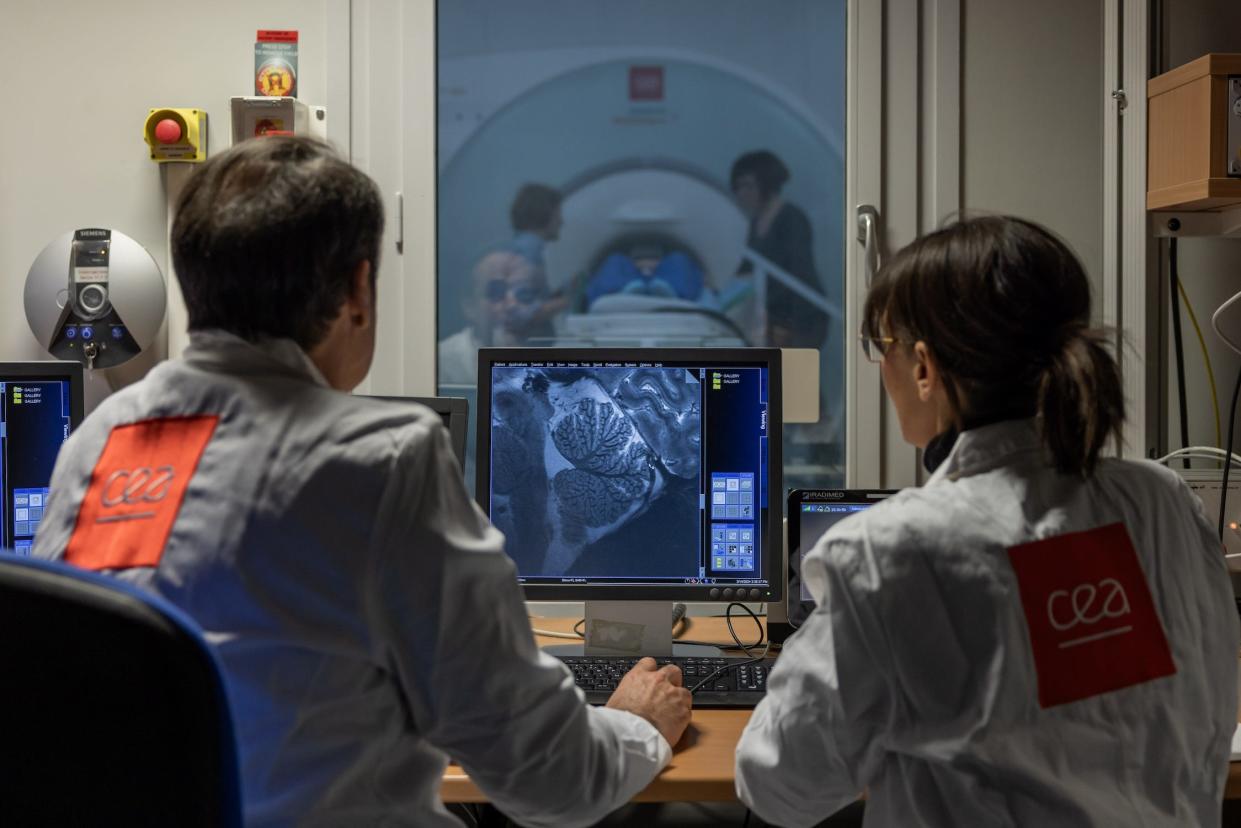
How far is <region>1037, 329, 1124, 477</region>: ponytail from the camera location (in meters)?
1.01

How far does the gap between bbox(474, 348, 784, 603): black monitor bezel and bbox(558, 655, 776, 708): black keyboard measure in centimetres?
10

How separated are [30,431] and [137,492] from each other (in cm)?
106

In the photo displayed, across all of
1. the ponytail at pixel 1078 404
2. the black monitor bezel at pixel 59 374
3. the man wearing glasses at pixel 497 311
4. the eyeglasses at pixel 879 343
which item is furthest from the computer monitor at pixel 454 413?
the ponytail at pixel 1078 404

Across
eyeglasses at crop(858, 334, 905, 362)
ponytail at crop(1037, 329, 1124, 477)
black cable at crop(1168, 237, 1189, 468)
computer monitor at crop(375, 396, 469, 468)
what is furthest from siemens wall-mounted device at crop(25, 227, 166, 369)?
black cable at crop(1168, 237, 1189, 468)

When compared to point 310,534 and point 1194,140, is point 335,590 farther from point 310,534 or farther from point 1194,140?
point 1194,140

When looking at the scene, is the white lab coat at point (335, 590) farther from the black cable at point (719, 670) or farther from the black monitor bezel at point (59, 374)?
the black monitor bezel at point (59, 374)

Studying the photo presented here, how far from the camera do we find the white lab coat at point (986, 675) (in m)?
0.97

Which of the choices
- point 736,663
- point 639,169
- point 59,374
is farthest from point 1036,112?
point 59,374

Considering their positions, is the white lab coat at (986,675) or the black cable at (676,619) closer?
the white lab coat at (986,675)

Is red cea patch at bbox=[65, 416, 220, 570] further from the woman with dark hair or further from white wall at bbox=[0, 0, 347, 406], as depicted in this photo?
the woman with dark hair

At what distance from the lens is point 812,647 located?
41.2 inches

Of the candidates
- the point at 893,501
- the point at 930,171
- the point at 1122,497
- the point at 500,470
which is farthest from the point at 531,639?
the point at 930,171

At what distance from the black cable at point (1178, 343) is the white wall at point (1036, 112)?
0.15 metres

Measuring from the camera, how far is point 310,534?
871mm
